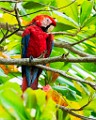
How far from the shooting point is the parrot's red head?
1.28m

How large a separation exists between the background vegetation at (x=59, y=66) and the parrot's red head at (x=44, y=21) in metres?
0.03

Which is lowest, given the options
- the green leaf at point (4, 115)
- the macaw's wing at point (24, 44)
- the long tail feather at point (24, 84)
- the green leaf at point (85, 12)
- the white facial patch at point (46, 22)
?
the long tail feather at point (24, 84)

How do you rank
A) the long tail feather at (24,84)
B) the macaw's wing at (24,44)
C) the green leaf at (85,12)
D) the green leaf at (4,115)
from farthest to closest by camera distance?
the macaw's wing at (24,44) → the long tail feather at (24,84) → the green leaf at (85,12) → the green leaf at (4,115)

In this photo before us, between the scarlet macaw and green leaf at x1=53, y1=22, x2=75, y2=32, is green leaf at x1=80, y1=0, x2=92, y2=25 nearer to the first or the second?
green leaf at x1=53, y1=22, x2=75, y2=32

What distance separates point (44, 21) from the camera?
136cm

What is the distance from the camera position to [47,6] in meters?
1.14

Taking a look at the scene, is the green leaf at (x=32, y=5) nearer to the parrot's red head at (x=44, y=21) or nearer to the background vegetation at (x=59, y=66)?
the background vegetation at (x=59, y=66)

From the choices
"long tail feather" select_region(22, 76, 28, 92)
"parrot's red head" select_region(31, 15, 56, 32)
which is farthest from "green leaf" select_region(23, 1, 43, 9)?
"long tail feather" select_region(22, 76, 28, 92)

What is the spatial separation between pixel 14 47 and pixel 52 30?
153mm

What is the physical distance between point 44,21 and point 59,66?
268 millimetres

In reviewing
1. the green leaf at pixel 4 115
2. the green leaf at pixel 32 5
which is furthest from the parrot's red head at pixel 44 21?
the green leaf at pixel 4 115

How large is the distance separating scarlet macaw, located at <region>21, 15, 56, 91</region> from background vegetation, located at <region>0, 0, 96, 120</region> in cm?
3

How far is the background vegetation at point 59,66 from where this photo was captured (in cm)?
48

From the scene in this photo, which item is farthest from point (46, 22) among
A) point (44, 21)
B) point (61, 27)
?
point (61, 27)
